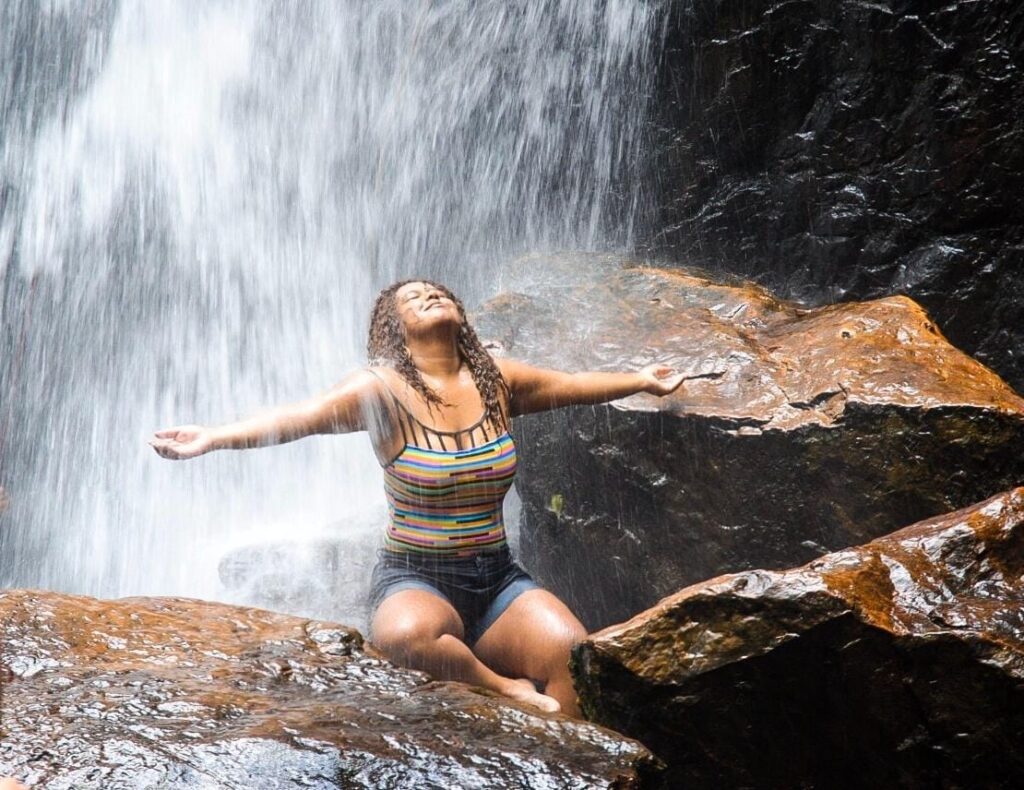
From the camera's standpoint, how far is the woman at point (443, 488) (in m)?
3.14

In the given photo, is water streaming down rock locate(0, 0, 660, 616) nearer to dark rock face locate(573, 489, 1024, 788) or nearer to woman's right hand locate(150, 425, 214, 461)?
woman's right hand locate(150, 425, 214, 461)

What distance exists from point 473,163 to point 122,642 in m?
5.02

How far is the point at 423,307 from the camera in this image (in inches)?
150

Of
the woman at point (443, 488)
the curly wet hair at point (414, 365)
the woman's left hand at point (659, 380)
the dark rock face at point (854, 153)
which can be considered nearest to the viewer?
the woman at point (443, 488)

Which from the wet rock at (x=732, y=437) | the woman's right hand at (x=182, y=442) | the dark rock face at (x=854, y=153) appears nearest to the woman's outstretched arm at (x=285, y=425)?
the woman's right hand at (x=182, y=442)

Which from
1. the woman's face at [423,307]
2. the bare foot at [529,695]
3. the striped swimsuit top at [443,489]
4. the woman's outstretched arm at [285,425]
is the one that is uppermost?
the woman's face at [423,307]

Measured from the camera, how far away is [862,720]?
2.61 m

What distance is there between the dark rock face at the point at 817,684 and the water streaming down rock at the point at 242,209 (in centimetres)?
314

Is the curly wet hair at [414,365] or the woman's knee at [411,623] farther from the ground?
the curly wet hair at [414,365]

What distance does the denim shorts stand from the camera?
3.45 metres

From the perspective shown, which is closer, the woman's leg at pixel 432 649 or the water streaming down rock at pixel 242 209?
the woman's leg at pixel 432 649

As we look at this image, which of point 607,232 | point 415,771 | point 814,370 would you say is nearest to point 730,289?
point 814,370

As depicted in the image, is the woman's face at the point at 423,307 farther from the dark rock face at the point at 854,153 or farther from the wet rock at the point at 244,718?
the dark rock face at the point at 854,153

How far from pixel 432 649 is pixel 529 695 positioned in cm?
35
